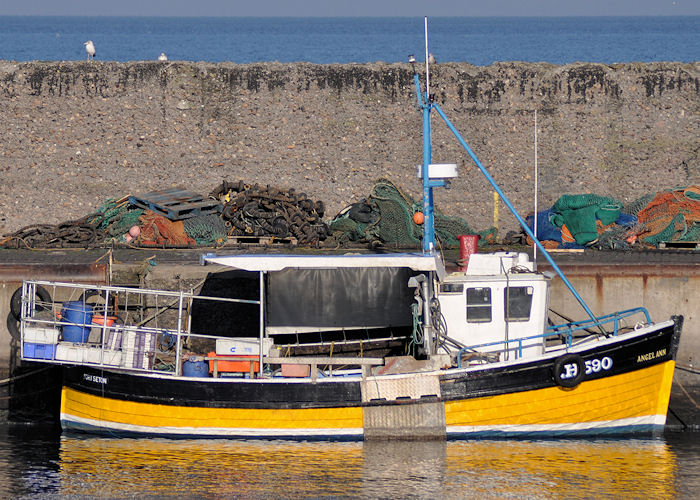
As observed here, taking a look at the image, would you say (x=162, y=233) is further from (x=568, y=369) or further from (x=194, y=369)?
(x=568, y=369)

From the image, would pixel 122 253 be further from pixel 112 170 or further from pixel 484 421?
pixel 484 421

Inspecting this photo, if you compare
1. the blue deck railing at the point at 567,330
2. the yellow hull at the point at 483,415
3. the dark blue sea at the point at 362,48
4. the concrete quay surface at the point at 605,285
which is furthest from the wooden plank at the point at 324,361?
the dark blue sea at the point at 362,48

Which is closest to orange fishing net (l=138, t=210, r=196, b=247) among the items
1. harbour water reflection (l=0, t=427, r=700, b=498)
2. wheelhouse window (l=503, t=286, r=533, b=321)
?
harbour water reflection (l=0, t=427, r=700, b=498)

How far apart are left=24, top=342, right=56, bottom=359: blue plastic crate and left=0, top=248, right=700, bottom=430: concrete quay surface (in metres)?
1.61

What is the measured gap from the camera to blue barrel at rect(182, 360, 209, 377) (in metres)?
15.4

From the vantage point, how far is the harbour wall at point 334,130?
22.1m

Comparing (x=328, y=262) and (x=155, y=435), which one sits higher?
(x=328, y=262)

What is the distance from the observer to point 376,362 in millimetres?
15312

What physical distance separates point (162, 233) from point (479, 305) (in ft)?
21.6

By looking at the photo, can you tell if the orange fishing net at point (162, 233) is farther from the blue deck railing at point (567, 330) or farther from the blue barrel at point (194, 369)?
the blue deck railing at point (567, 330)

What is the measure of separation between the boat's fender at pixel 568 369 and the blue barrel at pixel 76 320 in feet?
20.7

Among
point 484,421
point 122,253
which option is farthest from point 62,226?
point 484,421

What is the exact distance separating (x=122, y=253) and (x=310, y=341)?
3.95 m

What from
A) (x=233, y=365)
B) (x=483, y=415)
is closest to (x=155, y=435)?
(x=233, y=365)
